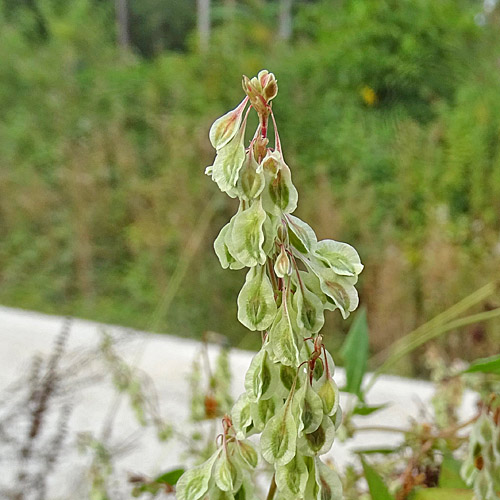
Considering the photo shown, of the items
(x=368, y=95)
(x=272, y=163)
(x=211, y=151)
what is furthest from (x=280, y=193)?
(x=368, y=95)

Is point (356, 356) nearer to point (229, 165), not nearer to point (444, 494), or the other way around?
point (444, 494)

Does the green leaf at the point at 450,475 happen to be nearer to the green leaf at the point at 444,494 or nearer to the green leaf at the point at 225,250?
the green leaf at the point at 444,494

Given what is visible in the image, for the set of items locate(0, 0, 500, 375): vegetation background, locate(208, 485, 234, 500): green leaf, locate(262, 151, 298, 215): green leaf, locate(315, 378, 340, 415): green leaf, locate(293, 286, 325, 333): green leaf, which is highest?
locate(0, 0, 500, 375): vegetation background

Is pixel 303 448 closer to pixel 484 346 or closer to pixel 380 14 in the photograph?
pixel 484 346

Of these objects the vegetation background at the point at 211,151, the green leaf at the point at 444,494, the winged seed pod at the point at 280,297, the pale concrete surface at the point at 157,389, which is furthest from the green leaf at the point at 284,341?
the vegetation background at the point at 211,151

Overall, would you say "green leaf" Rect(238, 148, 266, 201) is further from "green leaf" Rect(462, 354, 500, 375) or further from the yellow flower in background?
the yellow flower in background

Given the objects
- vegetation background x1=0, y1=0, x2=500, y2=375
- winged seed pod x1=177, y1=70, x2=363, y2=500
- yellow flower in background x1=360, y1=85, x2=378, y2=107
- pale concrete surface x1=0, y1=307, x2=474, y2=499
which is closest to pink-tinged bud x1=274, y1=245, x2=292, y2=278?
winged seed pod x1=177, y1=70, x2=363, y2=500

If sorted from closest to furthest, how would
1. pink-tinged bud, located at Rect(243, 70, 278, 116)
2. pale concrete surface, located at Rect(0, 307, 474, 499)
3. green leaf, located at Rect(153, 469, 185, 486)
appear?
pink-tinged bud, located at Rect(243, 70, 278, 116) → green leaf, located at Rect(153, 469, 185, 486) → pale concrete surface, located at Rect(0, 307, 474, 499)
